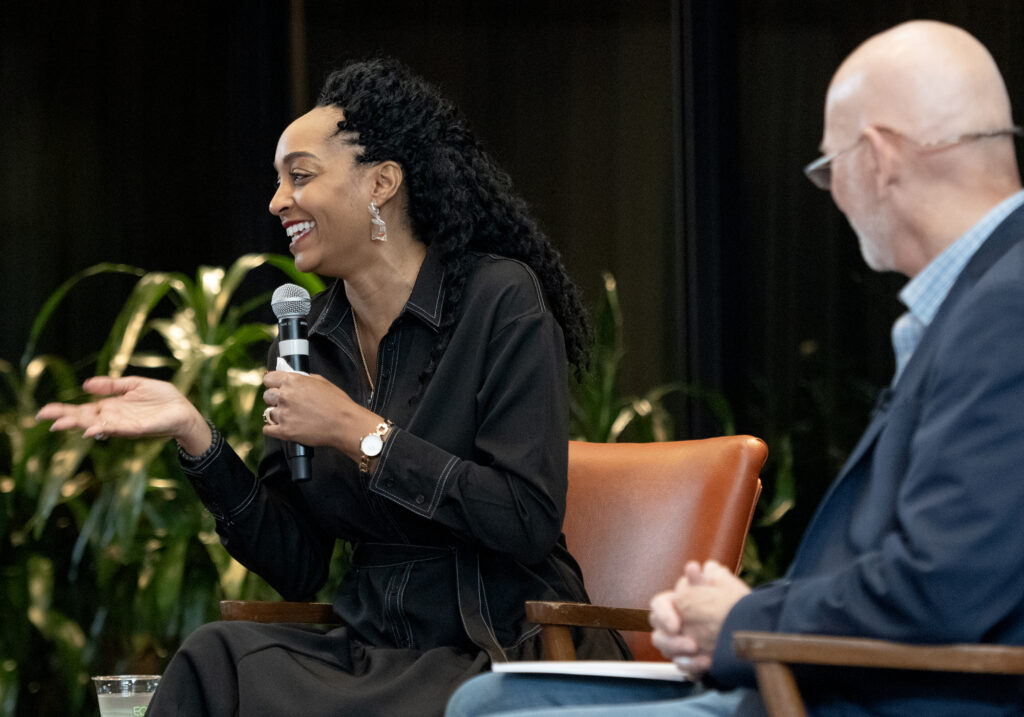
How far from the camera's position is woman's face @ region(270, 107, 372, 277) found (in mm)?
2174

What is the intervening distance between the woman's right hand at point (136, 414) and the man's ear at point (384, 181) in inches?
18.9

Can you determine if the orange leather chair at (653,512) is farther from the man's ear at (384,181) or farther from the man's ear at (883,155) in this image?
the man's ear at (883,155)

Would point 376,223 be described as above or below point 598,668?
above

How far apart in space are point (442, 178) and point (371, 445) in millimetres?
547

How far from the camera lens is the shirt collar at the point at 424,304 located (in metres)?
2.12

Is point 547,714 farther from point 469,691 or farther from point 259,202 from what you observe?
point 259,202

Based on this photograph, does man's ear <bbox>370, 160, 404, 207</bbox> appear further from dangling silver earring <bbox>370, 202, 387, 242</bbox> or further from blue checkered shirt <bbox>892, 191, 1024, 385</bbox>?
blue checkered shirt <bbox>892, 191, 1024, 385</bbox>

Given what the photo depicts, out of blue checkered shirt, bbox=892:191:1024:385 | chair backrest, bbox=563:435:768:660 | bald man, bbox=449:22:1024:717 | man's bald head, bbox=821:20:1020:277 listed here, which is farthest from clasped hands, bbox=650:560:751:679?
chair backrest, bbox=563:435:768:660

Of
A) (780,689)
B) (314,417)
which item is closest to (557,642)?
(314,417)

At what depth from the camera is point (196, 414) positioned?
2154mm

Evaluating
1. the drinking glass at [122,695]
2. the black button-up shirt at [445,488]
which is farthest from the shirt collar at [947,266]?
the drinking glass at [122,695]

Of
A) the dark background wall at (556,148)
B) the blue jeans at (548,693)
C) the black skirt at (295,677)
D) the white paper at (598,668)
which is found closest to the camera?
the white paper at (598,668)

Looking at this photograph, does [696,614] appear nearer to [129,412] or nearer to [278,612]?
[278,612]

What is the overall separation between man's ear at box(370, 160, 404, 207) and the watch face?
1.53 ft
